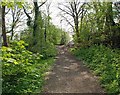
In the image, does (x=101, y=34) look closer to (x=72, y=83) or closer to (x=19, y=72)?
(x=72, y=83)

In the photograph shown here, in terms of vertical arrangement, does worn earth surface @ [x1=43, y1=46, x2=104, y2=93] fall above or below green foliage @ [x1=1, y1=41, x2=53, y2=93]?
below

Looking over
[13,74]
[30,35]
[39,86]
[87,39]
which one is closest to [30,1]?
[30,35]

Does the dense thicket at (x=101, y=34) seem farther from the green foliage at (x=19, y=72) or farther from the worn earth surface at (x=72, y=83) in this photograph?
the green foliage at (x=19, y=72)

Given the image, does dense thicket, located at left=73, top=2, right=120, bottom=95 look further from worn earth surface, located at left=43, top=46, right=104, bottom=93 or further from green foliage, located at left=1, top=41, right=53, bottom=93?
green foliage, located at left=1, top=41, right=53, bottom=93

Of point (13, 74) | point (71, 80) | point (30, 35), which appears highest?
point (30, 35)

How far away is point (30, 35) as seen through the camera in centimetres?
1945

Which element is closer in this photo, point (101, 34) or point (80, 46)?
point (101, 34)

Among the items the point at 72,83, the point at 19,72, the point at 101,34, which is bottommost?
the point at 72,83

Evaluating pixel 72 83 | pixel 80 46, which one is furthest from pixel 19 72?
pixel 80 46

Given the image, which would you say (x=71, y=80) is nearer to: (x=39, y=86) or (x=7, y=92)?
(x=39, y=86)

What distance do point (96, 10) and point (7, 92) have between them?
13267 millimetres

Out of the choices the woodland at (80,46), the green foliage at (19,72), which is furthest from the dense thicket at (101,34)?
A: the green foliage at (19,72)

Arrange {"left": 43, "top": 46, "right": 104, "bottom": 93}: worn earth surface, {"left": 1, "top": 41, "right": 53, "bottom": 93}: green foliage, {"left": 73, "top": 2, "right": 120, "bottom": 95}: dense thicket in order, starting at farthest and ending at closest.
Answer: {"left": 73, "top": 2, "right": 120, "bottom": 95}: dense thicket < {"left": 43, "top": 46, "right": 104, "bottom": 93}: worn earth surface < {"left": 1, "top": 41, "right": 53, "bottom": 93}: green foliage

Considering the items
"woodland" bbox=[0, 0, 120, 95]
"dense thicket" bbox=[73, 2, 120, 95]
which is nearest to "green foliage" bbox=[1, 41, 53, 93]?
"woodland" bbox=[0, 0, 120, 95]
